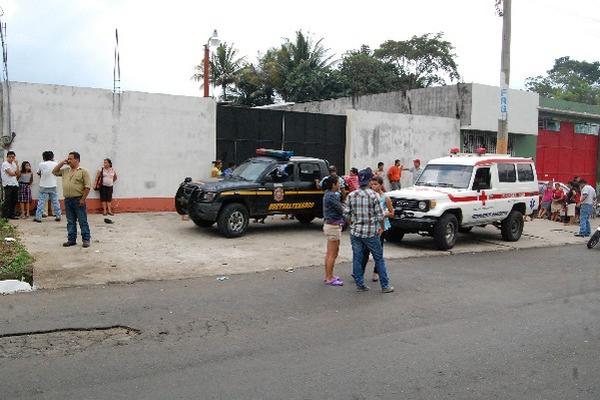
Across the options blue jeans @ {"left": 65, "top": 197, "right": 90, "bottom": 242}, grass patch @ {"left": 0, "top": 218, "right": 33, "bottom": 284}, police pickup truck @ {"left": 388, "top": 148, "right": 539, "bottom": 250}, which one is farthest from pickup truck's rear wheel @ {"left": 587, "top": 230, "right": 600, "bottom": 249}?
grass patch @ {"left": 0, "top": 218, "right": 33, "bottom": 284}

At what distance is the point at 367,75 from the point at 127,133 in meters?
28.1

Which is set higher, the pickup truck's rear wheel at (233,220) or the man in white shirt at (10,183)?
the man in white shirt at (10,183)

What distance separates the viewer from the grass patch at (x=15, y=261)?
844cm

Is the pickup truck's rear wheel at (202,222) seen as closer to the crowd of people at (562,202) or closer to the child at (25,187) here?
the child at (25,187)

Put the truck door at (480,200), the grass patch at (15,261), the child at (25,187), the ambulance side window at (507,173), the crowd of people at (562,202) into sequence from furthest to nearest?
the crowd of people at (562,202)
the ambulance side window at (507,173)
the child at (25,187)
the truck door at (480,200)
the grass patch at (15,261)

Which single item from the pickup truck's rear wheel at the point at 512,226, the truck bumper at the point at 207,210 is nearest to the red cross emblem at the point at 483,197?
the pickup truck's rear wheel at the point at 512,226

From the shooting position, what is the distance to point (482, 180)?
13.7 metres

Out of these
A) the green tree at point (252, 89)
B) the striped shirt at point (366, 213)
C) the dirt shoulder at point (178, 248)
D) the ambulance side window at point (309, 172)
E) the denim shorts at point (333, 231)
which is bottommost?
the dirt shoulder at point (178, 248)

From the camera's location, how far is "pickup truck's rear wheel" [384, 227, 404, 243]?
1341 cm

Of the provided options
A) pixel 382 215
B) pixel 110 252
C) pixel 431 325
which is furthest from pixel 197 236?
pixel 431 325

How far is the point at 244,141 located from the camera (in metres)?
18.1

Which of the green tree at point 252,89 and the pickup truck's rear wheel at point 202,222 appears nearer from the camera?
the pickup truck's rear wheel at point 202,222

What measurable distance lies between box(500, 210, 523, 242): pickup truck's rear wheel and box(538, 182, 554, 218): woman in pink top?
Result: 21.3 feet

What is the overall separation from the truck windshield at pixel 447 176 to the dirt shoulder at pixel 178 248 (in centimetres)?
146
